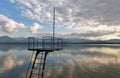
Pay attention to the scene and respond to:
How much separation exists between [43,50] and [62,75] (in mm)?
7114

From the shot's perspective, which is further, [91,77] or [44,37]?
[91,77]

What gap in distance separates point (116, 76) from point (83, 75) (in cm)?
405

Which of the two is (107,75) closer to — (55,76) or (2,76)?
(55,76)

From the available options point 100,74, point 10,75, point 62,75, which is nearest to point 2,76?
point 10,75

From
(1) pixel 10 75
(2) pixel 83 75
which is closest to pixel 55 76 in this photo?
(2) pixel 83 75

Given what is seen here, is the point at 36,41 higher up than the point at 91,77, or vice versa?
the point at 36,41

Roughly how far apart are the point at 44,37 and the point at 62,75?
8.32 metres

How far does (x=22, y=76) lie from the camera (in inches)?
1120

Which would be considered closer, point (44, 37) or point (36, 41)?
point (44, 37)

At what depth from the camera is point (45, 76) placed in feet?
93.6

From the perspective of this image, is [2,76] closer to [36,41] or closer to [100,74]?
[36,41]

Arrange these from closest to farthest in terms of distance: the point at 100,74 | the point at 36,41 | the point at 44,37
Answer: the point at 44,37, the point at 36,41, the point at 100,74

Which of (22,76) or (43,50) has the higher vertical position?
(43,50)

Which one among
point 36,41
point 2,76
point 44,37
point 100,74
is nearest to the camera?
point 44,37
